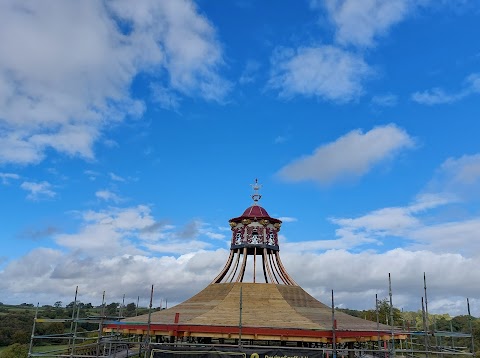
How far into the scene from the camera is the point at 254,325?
15211 millimetres

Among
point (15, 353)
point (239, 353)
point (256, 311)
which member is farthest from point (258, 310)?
point (15, 353)

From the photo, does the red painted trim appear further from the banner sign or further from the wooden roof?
the banner sign

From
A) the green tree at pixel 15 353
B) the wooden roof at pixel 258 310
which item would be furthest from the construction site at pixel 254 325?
the green tree at pixel 15 353

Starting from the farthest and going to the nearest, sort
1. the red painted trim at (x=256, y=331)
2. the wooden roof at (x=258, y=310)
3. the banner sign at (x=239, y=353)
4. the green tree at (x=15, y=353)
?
the green tree at (x=15, y=353) → the wooden roof at (x=258, y=310) → the red painted trim at (x=256, y=331) → the banner sign at (x=239, y=353)

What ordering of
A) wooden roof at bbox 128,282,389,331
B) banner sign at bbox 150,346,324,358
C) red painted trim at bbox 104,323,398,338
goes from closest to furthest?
1. banner sign at bbox 150,346,324,358
2. red painted trim at bbox 104,323,398,338
3. wooden roof at bbox 128,282,389,331

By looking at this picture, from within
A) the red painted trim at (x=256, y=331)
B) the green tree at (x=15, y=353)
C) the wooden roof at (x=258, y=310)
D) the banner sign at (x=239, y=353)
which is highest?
the wooden roof at (x=258, y=310)

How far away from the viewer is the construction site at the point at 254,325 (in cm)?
1405

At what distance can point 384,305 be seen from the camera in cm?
4534

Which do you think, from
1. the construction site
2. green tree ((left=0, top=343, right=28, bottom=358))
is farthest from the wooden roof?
green tree ((left=0, top=343, right=28, bottom=358))

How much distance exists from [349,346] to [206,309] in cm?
646

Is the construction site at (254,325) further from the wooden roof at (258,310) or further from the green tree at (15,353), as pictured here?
the green tree at (15,353)

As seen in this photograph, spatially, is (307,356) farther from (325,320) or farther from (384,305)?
(384,305)

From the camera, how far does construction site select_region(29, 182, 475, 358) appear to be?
14047 mm

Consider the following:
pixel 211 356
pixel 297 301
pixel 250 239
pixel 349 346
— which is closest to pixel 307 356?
pixel 211 356
